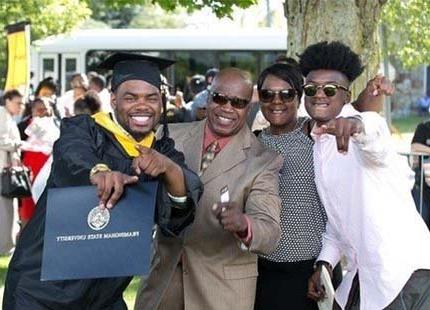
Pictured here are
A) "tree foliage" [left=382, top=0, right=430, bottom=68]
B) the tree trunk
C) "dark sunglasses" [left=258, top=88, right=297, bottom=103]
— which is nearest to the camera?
"dark sunglasses" [left=258, top=88, right=297, bottom=103]

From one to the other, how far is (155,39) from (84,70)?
6.66 feet

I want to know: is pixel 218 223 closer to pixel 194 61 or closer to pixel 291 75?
pixel 291 75

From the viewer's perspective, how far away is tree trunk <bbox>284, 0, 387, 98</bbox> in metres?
8.27

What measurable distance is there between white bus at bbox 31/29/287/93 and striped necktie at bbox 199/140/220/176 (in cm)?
2159

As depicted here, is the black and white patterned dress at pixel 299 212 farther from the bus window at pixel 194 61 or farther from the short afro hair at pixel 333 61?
the bus window at pixel 194 61

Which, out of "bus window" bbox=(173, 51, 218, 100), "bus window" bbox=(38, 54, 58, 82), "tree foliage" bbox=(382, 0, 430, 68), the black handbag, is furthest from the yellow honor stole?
"bus window" bbox=(38, 54, 58, 82)

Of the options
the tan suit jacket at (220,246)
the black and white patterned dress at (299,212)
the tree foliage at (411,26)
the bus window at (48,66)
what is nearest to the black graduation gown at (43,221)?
the tan suit jacket at (220,246)

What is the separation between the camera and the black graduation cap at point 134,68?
4.71 m

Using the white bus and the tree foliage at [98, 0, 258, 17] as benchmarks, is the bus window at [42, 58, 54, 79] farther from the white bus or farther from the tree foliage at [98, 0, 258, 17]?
the tree foliage at [98, 0, 258, 17]

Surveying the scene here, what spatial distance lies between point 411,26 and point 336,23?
12764 mm

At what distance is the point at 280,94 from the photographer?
565 cm

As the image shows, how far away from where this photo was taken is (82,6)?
2466cm

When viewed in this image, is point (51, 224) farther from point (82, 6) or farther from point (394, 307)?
point (82, 6)

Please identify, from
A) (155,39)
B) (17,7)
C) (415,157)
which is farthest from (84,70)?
(415,157)
